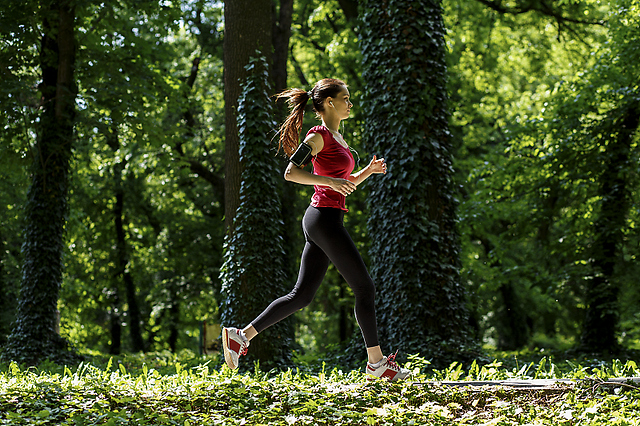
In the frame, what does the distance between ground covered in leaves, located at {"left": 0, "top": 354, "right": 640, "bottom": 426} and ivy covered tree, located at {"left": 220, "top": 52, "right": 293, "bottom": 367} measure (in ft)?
7.24

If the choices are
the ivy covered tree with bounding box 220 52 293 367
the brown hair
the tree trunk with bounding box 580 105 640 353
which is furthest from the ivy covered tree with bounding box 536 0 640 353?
the brown hair

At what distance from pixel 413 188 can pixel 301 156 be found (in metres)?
2.97

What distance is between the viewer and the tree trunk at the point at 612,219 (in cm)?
1055

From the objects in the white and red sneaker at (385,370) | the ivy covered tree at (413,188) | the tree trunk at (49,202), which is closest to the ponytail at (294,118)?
the white and red sneaker at (385,370)

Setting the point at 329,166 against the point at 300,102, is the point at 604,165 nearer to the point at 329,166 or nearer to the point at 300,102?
the point at 300,102

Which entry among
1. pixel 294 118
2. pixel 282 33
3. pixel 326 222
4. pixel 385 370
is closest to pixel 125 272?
pixel 282 33

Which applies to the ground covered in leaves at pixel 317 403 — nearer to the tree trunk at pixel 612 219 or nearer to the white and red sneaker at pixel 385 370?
the white and red sneaker at pixel 385 370

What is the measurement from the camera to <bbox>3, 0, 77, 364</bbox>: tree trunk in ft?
34.0

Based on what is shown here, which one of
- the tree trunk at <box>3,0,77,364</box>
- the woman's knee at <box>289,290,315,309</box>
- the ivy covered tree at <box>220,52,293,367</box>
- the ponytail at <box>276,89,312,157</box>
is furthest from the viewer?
the tree trunk at <box>3,0,77,364</box>

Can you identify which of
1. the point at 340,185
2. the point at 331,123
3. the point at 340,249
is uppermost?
the point at 331,123

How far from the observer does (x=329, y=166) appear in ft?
15.2

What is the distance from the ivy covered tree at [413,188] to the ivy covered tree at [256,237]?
1.33 m

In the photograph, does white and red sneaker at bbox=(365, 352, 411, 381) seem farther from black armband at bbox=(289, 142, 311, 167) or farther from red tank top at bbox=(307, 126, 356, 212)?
black armband at bbox=(289, 142, 311, 167)

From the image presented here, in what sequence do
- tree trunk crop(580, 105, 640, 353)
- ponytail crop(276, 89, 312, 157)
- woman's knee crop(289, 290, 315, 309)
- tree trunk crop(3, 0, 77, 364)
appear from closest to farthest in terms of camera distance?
woman's knee crop(289, 290, 315, 309)
ponytail crop(276, 89, 312, 157)
tree trunk crop(3, 0, 77, 364)
tree trunk crop(580, 105, 640, 353)
